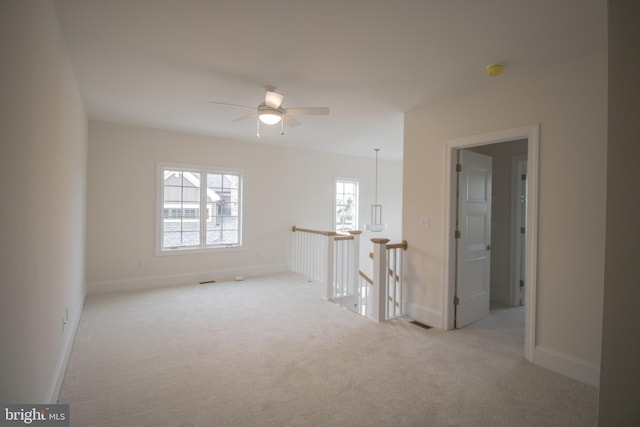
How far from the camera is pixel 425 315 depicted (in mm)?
Answer: 3625

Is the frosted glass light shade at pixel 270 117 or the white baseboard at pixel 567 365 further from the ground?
the frosted glass light shade at pixel 270 117

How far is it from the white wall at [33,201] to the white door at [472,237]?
3.60m

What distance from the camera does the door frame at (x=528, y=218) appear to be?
2.72 metres

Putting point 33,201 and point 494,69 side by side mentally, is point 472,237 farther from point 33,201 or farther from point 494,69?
point 33,201

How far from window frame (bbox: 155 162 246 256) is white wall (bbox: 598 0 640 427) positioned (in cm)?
533

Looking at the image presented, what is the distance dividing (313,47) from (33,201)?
2085 mm

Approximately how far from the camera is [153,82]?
312cm

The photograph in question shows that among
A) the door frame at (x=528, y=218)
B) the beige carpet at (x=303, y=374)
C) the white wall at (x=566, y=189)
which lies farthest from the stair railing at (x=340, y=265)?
the white wall at (x=566, y=189)

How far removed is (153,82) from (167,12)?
4.32 feet

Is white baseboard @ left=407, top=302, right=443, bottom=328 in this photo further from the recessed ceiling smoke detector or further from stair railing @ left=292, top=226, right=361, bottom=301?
the recessed ceiling smoke detector

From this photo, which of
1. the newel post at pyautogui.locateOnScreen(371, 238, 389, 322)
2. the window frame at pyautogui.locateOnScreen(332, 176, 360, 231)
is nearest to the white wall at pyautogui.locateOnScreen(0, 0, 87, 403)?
the newel post at pyautogui.locateOnScreen(371, 238, 389, 322)

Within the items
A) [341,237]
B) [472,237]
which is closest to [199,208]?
[341,237]

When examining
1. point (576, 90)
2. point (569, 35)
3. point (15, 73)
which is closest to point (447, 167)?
point (576, 90)

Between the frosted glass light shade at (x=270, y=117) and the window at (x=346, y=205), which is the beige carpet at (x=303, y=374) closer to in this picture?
the frosted glass light shade at (x=270, y=117)
